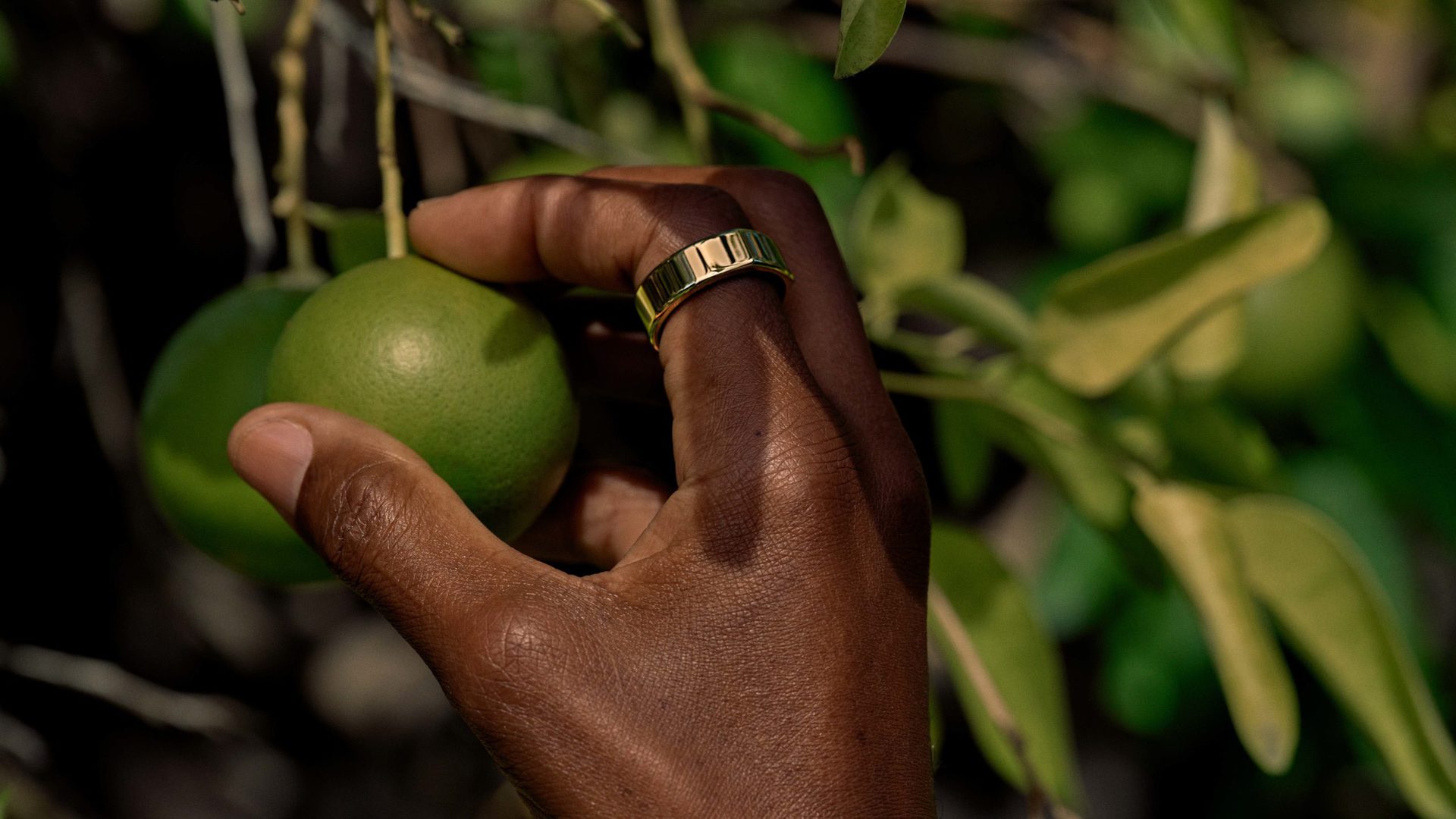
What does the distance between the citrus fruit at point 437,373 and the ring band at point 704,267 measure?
108mm

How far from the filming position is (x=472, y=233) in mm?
897

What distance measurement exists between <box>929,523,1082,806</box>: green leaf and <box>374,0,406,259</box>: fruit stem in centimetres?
60

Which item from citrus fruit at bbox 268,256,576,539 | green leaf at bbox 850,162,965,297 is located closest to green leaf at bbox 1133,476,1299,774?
green leaf at bbox 850,162,965,297

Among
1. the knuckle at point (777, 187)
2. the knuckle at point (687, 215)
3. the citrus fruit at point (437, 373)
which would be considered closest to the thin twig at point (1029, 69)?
the knuckle at point (777, 187)

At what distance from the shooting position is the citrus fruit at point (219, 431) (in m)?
0.94

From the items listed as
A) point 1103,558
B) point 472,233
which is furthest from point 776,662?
point 1103,558

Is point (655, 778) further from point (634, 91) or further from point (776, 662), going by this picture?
point (634, 91)

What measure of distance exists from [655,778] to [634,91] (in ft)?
4.24

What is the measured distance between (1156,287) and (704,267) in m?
0.47

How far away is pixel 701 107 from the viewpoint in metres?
1.16

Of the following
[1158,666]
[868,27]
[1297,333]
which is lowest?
[1158,666]

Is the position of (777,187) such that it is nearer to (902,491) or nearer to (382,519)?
(902,491)

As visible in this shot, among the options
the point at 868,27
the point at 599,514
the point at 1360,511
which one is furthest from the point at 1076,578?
the point at 868,27

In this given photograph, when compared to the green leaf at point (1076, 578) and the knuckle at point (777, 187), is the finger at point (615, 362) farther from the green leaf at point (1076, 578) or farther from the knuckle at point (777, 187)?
the green leaf at point (1076, 578)
